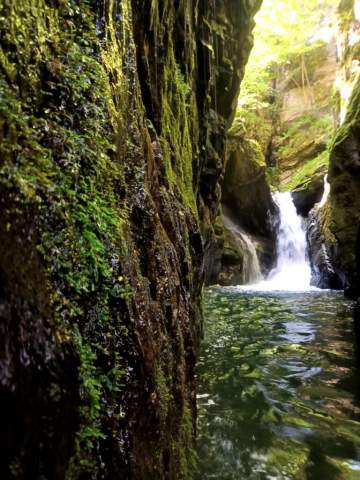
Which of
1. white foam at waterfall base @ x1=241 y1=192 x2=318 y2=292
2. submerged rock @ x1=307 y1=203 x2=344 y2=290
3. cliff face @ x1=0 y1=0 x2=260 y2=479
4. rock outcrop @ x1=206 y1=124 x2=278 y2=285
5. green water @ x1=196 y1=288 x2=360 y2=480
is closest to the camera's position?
cliff face @ x1=0 y1=0 x2=260 y2=479

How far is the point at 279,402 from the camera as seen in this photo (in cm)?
488

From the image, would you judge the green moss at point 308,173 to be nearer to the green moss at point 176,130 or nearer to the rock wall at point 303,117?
the rock wall at point 303,117

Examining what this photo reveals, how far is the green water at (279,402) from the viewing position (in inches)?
140

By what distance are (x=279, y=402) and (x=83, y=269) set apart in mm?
3810

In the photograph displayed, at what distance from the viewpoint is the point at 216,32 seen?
34.2ft

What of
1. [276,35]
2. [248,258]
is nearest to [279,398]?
[248,258]

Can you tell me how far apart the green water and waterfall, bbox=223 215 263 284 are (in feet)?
39.3

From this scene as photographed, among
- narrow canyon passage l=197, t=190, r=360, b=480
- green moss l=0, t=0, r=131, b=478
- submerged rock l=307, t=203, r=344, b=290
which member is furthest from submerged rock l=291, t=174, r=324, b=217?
green moss l=0, t=0, r=131, b=478

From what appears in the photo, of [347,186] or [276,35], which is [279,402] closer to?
[347,186]

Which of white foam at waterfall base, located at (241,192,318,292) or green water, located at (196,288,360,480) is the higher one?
white foam at waterfall base, located at (241,192,318,292)

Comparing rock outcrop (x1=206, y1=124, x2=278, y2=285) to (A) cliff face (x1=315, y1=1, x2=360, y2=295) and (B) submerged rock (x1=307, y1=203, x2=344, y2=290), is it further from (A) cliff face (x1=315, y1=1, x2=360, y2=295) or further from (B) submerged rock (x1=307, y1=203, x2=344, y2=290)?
(A) cliff face (x1=315, y1=1, x2=360, y2=295)

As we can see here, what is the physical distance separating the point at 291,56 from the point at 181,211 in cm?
2964

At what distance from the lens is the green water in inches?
140

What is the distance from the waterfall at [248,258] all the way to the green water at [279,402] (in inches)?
471
